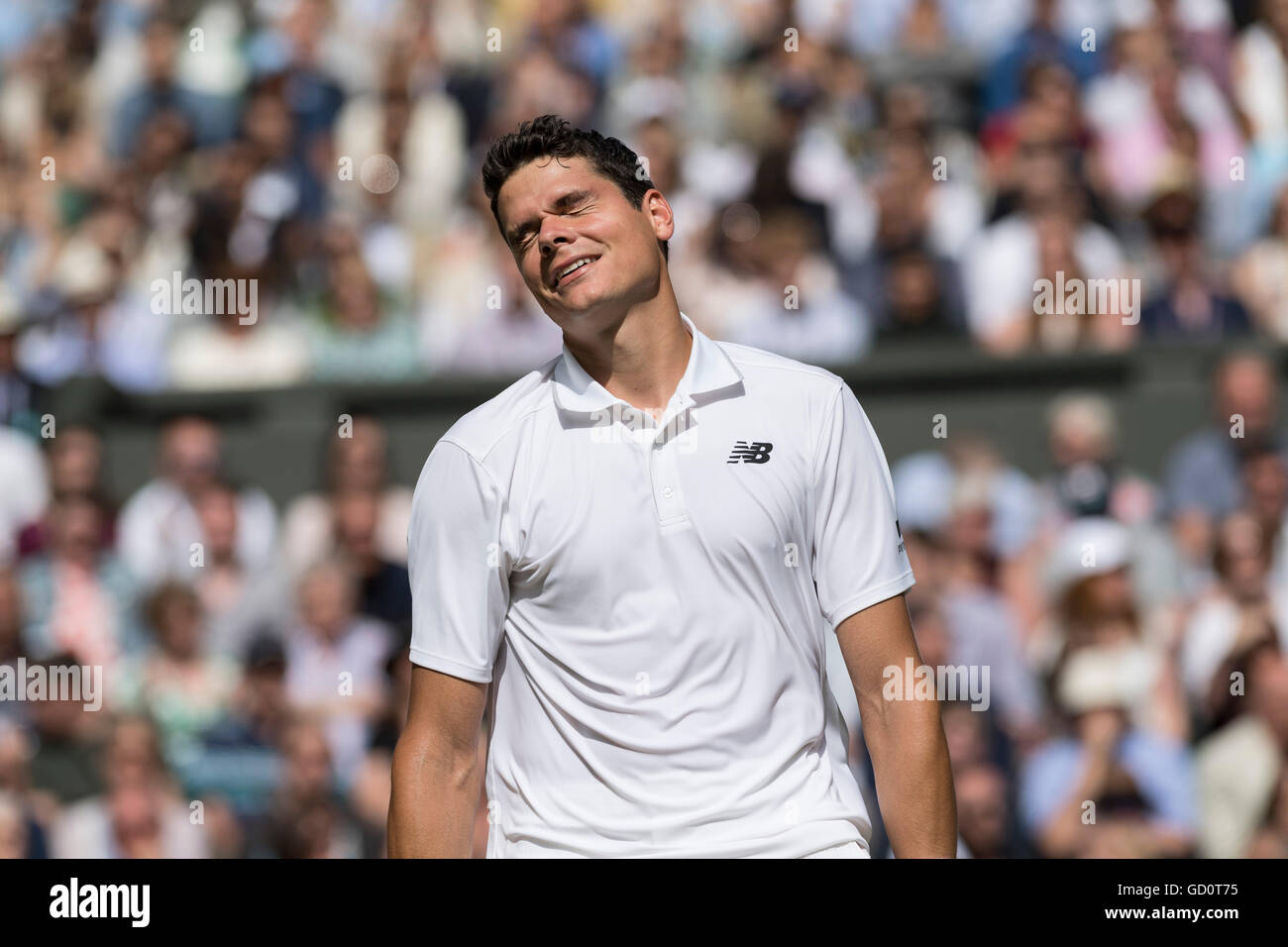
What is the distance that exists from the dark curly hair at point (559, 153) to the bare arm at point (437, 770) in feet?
2.24

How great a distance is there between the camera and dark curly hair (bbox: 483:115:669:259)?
2.51 m

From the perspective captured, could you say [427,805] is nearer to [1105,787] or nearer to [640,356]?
[640,356]

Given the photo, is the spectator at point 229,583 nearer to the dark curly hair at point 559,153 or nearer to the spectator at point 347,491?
the spectator at point 347,491

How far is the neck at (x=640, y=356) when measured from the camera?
8.36ft

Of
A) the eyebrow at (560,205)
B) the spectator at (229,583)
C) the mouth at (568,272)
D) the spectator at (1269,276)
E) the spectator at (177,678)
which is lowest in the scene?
the spectator at (177,678)

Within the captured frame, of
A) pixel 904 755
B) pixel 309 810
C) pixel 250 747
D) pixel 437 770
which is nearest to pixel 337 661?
pixel 250 747

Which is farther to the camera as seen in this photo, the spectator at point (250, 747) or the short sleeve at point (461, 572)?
the spectator at point (250, 747)

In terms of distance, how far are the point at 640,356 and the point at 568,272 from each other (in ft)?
0.61

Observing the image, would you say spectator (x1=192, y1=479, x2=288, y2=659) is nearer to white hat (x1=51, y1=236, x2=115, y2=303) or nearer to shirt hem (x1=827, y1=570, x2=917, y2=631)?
white hat (x1=51, y1=236, x2=115, y2=303)

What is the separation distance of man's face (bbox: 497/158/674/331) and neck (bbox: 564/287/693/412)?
0.09ft

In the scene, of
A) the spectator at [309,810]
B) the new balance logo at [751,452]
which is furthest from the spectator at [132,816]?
the new balance logo at [751,452]

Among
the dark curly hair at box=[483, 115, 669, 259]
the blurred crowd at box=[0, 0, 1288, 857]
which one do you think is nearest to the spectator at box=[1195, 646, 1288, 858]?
the blurred crowd at box=[0, 0, 1288, 857]

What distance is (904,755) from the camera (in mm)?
2385

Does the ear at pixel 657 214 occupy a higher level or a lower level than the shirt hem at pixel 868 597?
higher
